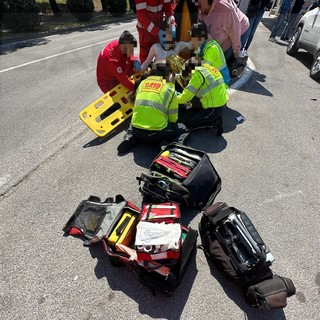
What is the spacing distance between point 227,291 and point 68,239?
5.25 ft

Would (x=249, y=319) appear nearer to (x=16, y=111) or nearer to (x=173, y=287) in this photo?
(x=173, y=287)

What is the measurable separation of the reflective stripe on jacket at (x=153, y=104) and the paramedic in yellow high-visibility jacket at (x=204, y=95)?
1.32 feet

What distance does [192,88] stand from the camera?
11.7ft

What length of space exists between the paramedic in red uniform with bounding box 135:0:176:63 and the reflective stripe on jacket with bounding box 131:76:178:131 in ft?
6.32

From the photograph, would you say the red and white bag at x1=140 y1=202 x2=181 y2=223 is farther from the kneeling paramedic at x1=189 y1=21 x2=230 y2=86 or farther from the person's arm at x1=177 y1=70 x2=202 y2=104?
the kneeling paramedic at x1=189 y1=21 x2=230 y2=86

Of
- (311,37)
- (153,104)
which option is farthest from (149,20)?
(311,37)

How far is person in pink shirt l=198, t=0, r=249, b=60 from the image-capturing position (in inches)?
179

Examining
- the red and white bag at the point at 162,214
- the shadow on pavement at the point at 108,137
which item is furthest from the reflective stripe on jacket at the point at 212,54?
the red and white bag at the point at 162,214

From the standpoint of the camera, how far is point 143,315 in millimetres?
1880

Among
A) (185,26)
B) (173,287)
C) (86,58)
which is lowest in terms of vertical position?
(86,58)

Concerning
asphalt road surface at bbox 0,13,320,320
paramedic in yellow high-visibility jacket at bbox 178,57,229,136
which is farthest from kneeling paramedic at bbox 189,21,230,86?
asphalt road surface at bbox 0,13,320,320

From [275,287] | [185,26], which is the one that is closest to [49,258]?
[275,287]

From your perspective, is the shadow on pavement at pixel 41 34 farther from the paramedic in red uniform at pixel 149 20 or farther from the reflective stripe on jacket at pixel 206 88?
the reflective stripe on jacket at pixel 206 88

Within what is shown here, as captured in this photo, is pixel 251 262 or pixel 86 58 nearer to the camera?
Result: pixel 251 262
